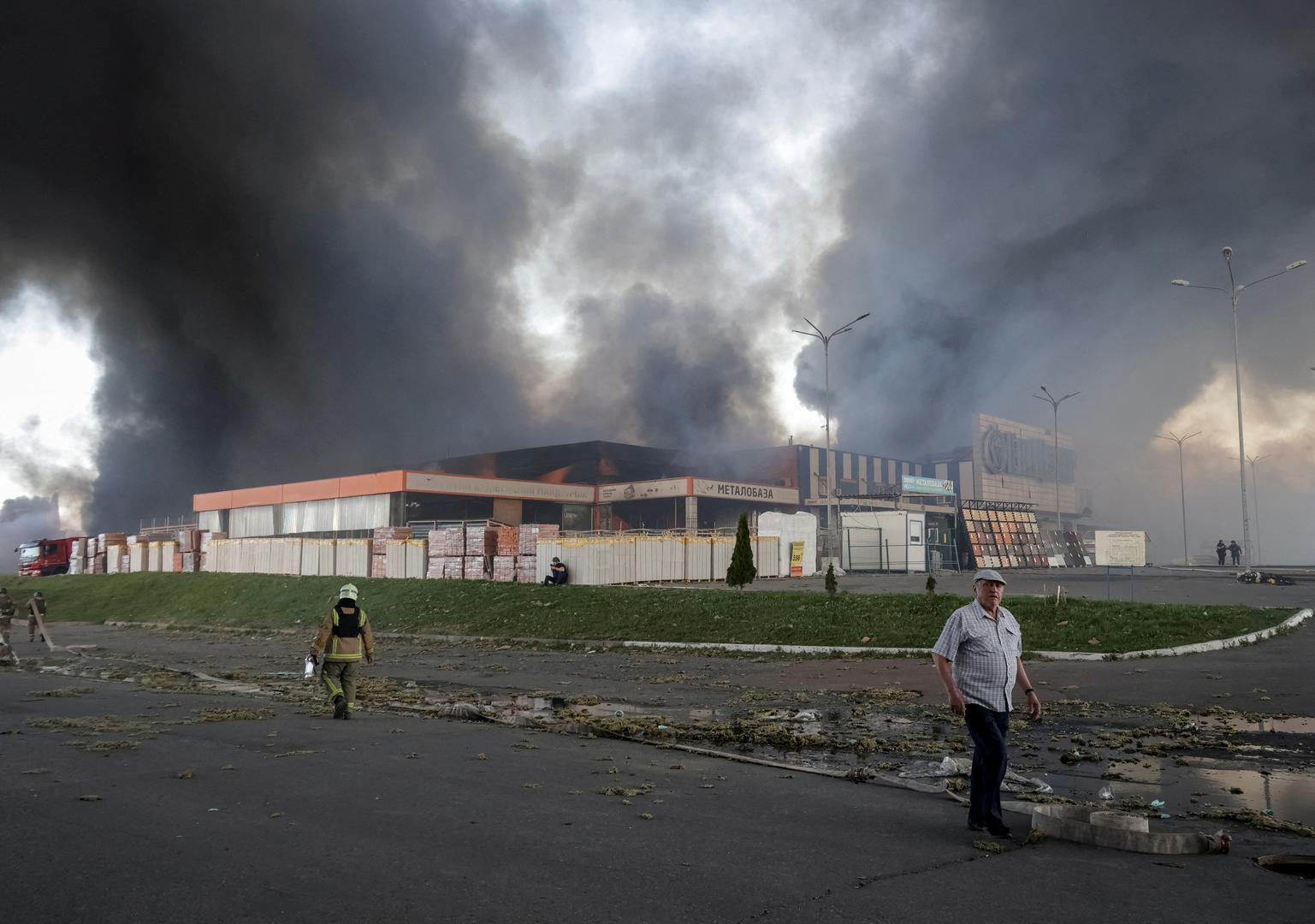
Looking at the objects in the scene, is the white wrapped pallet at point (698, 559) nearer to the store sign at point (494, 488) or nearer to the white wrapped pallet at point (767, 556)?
the white wrapped pallet at point (767, 556)

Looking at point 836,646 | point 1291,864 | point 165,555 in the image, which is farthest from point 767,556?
point 165,555

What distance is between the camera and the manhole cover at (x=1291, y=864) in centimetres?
500

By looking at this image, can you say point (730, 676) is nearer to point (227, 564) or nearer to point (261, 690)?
point (261, 690)

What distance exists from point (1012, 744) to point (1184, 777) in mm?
1690

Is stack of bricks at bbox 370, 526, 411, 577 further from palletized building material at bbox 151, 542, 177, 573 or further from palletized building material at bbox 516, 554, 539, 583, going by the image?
palletized building material at bbox 151, 542, 177, 573

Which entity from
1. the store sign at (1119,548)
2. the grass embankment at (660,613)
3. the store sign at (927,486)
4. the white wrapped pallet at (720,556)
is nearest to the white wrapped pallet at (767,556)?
the white wrapped pallet at (720,556)

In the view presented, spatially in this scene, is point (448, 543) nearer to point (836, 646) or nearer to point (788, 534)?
point (788, 534)

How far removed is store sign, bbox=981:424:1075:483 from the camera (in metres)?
72.1

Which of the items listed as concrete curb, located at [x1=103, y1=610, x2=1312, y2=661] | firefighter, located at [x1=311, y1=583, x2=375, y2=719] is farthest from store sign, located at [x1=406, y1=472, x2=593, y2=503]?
firefighter, located at [x1=311, y1=583, x2=375, y2=719]

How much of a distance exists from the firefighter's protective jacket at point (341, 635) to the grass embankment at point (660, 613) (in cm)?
1021

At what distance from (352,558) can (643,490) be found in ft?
100

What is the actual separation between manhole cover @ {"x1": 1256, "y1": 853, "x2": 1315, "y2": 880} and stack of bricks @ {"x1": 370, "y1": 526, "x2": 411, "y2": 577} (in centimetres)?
3519

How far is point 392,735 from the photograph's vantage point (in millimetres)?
9570

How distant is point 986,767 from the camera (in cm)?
583
